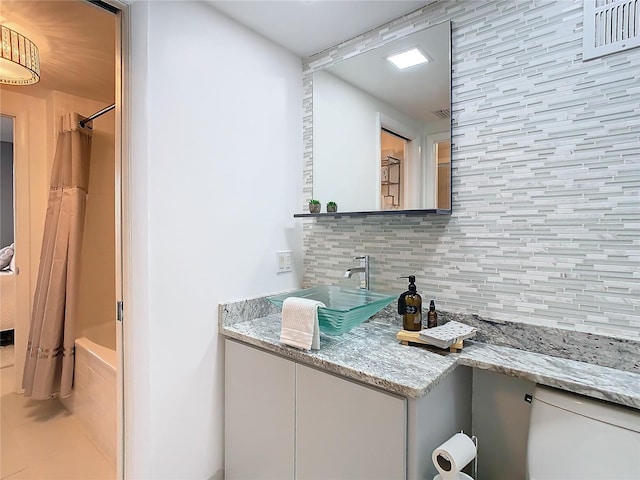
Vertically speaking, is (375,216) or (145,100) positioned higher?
(145,100)

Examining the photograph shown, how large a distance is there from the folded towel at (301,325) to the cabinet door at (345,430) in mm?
96

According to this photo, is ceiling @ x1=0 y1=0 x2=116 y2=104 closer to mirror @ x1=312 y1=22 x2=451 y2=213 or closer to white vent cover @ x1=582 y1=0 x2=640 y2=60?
mirror @ x1=312 y1=22 x2=451 y2=213

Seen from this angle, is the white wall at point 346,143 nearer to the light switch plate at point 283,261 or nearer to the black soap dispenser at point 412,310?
the light switch plate at point 283,261

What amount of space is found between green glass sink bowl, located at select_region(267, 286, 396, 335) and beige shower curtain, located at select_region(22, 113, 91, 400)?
1.50 meters

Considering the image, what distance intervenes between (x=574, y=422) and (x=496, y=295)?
1.56 ft

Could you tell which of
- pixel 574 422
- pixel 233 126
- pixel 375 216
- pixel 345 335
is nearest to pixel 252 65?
pixel 233 126

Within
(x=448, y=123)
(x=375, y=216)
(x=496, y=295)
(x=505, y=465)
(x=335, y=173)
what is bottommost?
(x=505, y=465)

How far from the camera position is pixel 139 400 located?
4.49 feet

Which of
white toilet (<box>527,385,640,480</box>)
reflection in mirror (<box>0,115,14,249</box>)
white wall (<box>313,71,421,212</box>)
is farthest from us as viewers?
Answer: reflection in mirror (<box>0,115,14,249</box>)

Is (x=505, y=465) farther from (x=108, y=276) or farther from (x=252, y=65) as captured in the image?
(x=108, y=276)

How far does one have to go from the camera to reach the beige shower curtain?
222 cm

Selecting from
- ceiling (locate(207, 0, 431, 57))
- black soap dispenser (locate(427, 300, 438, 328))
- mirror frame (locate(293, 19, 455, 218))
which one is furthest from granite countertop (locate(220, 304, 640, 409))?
ceiling (locate(207, 0, 431, 57))

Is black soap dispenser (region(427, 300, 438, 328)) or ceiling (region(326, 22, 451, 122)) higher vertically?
ceiling (region(326, 22, 451, 122))

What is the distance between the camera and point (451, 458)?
3.39 ft
